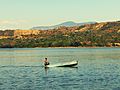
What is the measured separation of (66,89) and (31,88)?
4.83 metres

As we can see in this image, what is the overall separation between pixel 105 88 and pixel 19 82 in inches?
565

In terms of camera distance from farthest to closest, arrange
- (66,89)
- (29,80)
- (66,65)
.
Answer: (66,65) → (29,80) → (66,89)

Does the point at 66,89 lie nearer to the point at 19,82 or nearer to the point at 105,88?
the point at 105,88

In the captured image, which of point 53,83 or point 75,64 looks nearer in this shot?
point 53,83

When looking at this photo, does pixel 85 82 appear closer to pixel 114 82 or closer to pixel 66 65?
pixel 114 82

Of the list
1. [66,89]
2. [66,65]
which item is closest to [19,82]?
[66,89]

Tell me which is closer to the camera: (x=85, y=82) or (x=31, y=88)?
(x=31, y=88)

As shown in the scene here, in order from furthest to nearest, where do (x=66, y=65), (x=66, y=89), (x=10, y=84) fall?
(x=66, y=65) < (x=10, y=84) < (x=66, y=89)

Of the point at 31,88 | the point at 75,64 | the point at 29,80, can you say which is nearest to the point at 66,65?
the point at 75,64

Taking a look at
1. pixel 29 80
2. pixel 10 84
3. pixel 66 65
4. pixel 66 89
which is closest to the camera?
pixel 66 89

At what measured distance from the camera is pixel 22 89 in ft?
169

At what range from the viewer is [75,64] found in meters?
89.2

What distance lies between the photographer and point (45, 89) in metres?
51.6

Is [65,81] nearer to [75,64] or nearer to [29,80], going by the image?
[29,80]
